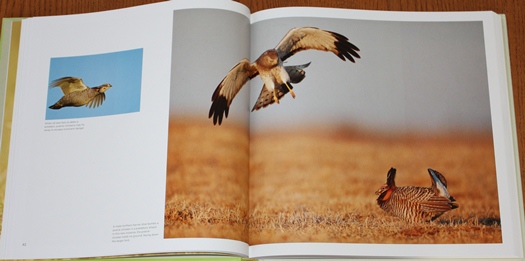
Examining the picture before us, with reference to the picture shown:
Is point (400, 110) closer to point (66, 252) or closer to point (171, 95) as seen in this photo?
point (171, 95)

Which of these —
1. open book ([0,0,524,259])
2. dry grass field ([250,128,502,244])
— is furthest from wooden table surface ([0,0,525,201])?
dry grass field ([250,128,502,244])

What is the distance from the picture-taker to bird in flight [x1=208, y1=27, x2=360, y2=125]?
71 cm

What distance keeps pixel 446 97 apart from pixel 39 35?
0.45m

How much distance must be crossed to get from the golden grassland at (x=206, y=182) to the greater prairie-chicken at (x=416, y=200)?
5.6 inches

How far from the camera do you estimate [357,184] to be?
27.5 inches

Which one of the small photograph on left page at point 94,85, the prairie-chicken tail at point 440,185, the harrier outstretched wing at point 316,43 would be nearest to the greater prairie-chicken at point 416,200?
the prairie-chicken tail at point 440,185

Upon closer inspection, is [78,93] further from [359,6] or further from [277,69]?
[359,6]

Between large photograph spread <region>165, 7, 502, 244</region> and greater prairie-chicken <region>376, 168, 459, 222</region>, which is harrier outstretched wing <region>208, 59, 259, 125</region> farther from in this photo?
greater prairie-chicken <region>376, 168, 459, 222</region>

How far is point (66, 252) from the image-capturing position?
68 cm

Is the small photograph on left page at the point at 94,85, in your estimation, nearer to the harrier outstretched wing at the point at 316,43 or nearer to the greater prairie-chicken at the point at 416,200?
the harrier outstretched wing at the point at 316,43

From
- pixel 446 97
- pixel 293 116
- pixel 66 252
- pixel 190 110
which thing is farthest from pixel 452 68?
pixel 66 252

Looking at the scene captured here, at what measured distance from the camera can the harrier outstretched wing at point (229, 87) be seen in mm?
699

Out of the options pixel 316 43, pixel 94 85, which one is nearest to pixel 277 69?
pixel 316 43

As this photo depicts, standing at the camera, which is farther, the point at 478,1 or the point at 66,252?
the point at 478,1
